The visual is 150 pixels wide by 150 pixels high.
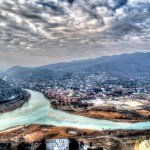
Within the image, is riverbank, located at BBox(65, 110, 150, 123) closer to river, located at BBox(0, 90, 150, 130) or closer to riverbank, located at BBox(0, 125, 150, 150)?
river, located at BBox(0, 90, 150, 130)

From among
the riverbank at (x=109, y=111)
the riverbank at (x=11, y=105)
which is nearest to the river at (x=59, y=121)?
the riverbank at (x=109, y=111)

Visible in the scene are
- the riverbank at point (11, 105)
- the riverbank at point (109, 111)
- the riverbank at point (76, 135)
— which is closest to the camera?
the riverbank at point (76, 135)

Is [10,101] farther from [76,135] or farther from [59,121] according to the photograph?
[76,135]

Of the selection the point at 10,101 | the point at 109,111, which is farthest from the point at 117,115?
the point at 10,101

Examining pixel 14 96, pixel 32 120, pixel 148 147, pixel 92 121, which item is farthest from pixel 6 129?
pixel 14 96

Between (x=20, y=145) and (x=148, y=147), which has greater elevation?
(x=148, y=147)

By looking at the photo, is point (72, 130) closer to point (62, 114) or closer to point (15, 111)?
point (62, 114)

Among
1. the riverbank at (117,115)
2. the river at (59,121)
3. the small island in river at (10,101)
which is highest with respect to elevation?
the small island in river at (10,101)

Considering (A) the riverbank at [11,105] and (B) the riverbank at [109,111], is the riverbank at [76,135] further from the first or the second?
(A) the riverbank at [11,105]
